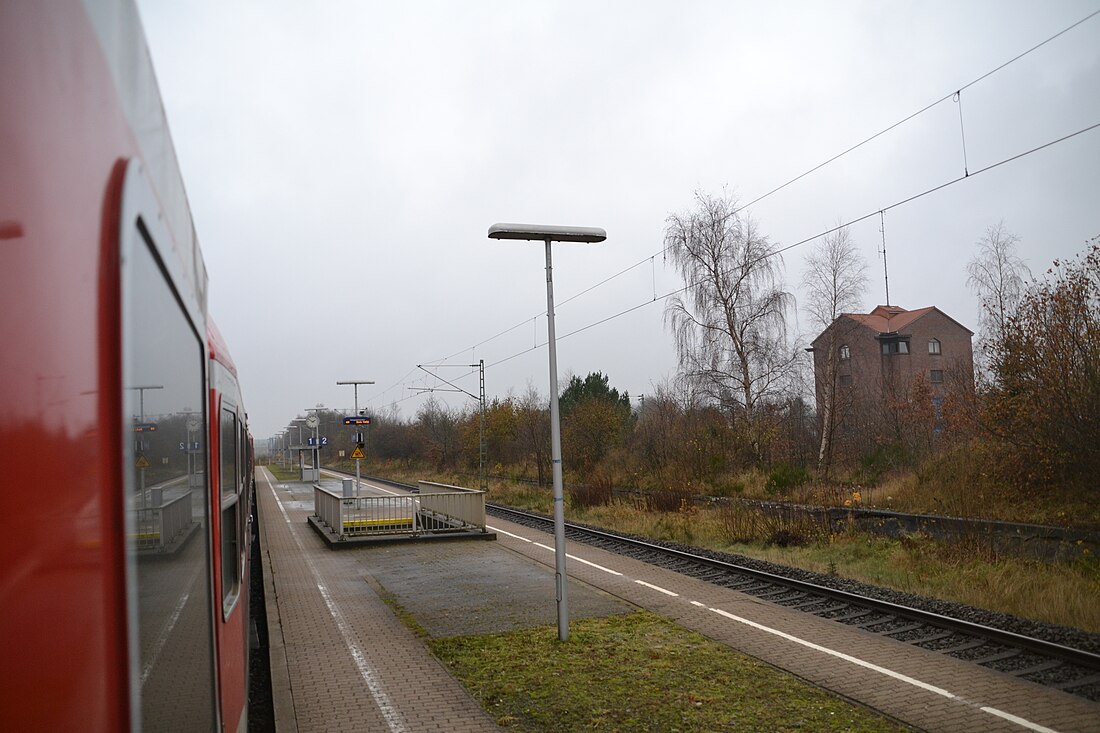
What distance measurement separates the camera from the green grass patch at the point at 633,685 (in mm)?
6555

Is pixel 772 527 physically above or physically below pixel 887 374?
below

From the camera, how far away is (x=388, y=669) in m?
8.29

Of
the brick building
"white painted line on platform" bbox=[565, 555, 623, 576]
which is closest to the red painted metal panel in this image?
"white painted line on platform" bbox=[565, 555, 623, 576]

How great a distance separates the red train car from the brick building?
2677 cm

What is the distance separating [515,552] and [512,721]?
31.3 ft

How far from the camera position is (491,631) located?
968 centimetres

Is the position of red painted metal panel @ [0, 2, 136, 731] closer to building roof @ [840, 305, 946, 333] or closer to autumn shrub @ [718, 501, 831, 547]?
autumn shrub @ [718, 501, 831, 547]

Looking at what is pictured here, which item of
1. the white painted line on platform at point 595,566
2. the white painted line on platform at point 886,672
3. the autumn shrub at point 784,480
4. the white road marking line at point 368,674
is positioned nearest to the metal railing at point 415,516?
the white painted line on platform at point 595,566

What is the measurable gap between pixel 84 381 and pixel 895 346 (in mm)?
60343

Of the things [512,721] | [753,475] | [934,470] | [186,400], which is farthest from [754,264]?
[186,400]

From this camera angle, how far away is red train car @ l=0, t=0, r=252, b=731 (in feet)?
3.00

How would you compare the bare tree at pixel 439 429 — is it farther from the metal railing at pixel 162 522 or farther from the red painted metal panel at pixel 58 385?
the red painted metal panel at pixel 58 385

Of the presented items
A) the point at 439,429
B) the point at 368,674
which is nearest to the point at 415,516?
the point at 368,674

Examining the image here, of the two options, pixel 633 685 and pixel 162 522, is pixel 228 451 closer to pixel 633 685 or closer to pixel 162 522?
pixel 162 522
